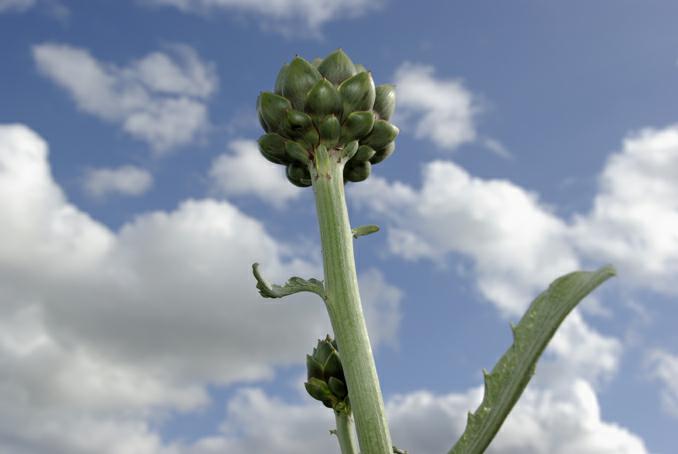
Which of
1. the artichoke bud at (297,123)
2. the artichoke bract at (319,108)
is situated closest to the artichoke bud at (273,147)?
the artichoke bract at (319,108)

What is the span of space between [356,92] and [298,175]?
756mm

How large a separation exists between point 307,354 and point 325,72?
1.69 meters

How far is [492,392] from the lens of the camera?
10.5 ft

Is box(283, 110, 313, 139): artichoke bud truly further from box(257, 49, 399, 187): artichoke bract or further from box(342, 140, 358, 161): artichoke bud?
box(342, 140, 358, 161): artichoke bud

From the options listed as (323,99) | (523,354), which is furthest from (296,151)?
(523,354)

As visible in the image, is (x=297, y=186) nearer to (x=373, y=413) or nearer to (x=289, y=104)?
(x=289, y=104)

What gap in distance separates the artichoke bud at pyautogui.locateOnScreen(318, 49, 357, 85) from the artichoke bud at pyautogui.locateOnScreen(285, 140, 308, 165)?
17.2 inches

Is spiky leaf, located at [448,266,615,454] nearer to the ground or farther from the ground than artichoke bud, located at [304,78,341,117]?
nearer to the ground

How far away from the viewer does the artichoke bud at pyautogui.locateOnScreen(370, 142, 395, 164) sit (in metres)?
4.66

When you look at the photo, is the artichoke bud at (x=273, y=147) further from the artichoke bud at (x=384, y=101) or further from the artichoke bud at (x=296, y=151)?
the artichoke bud at (x=384, y=101)

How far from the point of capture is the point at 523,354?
3.13 m

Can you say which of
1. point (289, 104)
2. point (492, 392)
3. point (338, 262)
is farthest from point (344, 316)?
point (289, 104)

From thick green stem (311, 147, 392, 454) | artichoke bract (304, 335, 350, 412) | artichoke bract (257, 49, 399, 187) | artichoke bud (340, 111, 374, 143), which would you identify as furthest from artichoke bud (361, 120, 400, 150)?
artichoke bract (304, 335, 350, 412)

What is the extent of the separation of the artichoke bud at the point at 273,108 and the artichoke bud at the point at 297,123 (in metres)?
A: 0.04
